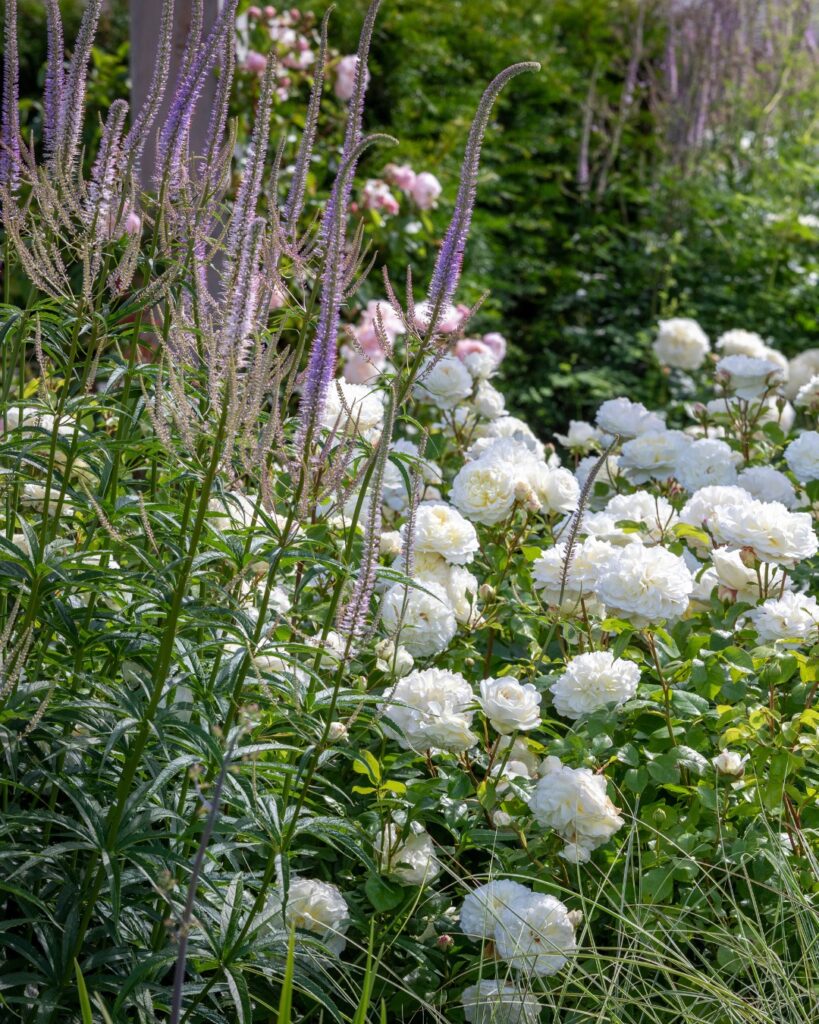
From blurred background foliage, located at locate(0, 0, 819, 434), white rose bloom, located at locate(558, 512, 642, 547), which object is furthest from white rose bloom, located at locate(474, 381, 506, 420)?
blurred background foliage, located at locate(0, 0, 819, 434)

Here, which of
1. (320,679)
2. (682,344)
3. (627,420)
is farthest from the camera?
(682,344)

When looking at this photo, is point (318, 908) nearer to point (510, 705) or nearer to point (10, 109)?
point (510, 705)

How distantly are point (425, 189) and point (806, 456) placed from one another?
317 centimetres

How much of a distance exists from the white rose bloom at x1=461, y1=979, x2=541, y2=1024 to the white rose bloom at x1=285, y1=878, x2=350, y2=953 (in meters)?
0.22

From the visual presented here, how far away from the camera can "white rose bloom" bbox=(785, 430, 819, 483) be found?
285 centimetres

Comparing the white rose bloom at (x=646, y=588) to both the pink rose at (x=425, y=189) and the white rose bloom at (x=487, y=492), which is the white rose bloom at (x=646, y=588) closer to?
the white rose bloom at (x=487, y=492)

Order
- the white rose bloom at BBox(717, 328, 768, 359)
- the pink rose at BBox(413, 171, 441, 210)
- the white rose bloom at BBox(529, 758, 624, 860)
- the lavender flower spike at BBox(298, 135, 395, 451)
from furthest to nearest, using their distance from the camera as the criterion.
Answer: the pink rose at BBox(413, 171, 441, 210) < the white rose bloom at BBox(717, 328, 768, 359) < the white rose bloom at BBox(529, 758, 624, 860) < the lavender flower spike at BBox(298, 135, 395, 451)

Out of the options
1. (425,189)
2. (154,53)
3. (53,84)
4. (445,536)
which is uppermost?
(53,84)

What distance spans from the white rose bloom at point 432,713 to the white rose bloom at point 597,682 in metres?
0.19

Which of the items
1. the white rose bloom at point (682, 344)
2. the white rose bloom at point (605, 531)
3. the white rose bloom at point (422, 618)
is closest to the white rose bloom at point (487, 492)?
the white rose bloom at point (605, 531)

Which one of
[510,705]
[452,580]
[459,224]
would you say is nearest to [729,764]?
[510,705]

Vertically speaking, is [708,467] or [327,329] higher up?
[327,329]

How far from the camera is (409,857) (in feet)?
6.62

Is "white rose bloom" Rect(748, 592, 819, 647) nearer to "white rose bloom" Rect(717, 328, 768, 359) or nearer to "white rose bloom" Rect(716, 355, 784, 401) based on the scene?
"white rose bloom" Rect(716, 355, 784, 401)
